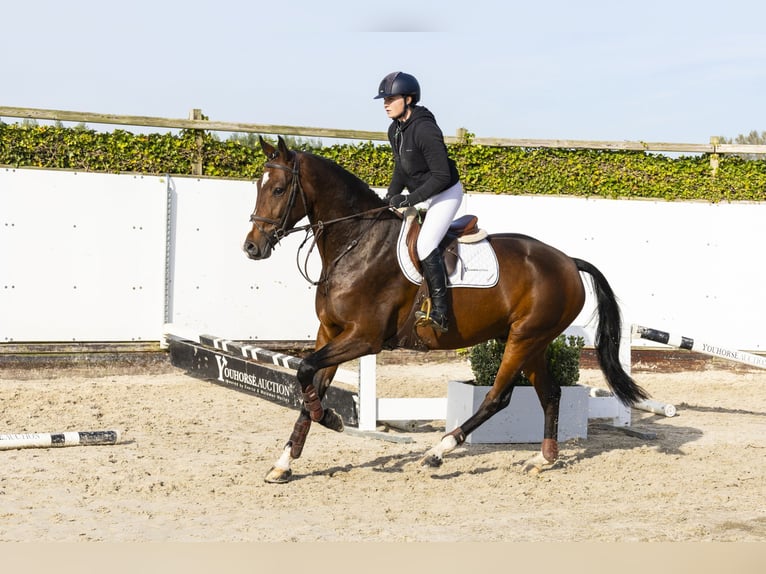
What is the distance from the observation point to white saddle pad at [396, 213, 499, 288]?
22.2 ft

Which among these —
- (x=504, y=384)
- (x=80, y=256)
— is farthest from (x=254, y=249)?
(x=80, y=256)

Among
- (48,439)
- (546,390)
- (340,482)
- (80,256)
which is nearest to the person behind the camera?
(340,482)

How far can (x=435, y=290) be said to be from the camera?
22.0 ft

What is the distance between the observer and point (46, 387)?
10.4 m

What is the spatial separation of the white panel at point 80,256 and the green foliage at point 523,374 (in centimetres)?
503

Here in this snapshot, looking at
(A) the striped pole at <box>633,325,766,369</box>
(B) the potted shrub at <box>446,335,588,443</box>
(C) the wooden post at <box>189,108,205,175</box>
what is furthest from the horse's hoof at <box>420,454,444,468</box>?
(C) the wooden post at <box>189,108,205,175</box>

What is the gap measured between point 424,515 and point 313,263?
23.6ft

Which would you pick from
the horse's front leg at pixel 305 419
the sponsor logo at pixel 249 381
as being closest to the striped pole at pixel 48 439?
the horse's front leg at pixel 305 419

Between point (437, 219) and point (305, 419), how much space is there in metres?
1.69

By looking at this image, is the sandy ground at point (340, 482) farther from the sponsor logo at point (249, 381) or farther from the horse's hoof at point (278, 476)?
the sponsor logo at point (249, 381)

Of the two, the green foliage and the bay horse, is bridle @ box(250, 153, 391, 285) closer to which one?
the bay horse

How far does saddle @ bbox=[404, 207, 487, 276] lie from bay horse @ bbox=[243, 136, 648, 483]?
13 centimetres

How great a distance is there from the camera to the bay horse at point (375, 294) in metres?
6.46

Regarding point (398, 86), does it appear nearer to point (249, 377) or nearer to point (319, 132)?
point (249, 377)
